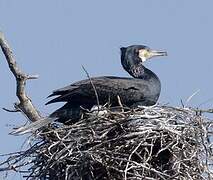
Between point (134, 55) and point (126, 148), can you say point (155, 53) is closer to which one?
point (134, 55)

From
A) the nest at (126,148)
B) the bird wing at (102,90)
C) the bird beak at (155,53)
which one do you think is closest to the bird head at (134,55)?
the bird beak at (155,53)

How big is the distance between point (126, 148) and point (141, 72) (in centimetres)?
186

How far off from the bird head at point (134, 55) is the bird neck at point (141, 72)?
44mm

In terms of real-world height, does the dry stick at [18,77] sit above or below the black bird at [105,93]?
above

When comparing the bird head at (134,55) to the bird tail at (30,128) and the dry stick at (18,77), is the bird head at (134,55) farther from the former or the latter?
the dry stick at (18,77)

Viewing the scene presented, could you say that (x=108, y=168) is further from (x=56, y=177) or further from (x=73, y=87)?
(x=73, y=87)

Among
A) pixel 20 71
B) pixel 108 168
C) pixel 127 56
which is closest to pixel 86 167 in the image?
pixel 108 168

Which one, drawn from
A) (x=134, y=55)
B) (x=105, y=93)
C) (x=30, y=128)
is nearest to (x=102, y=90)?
(x=105, y=93)

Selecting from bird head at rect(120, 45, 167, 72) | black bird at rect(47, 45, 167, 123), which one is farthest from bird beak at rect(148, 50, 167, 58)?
black bird at rect(47, 45, 167, 123)

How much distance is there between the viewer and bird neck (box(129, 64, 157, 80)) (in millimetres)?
10791

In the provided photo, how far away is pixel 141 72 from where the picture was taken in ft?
36.1

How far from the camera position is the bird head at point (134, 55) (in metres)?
11.1

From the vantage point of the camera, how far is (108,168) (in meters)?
9.12

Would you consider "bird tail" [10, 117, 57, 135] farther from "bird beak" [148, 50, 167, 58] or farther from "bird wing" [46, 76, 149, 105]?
"bird beak" [148, 50, 167, 58]
